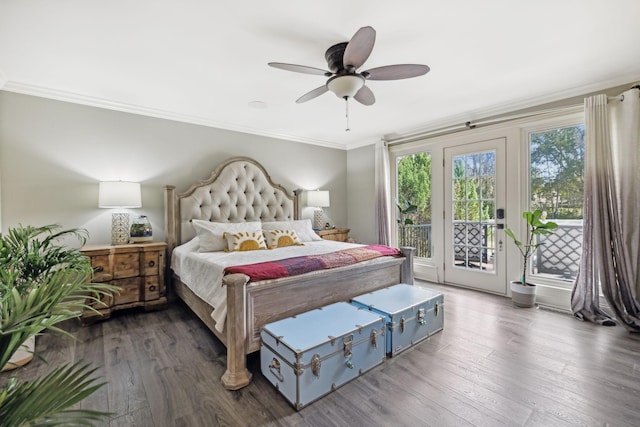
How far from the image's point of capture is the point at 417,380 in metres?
1.90

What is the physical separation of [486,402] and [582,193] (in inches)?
106

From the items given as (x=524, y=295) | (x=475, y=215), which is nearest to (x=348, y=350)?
(x=524, y=295)

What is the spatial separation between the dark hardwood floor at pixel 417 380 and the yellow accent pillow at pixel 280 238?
4.04 feet

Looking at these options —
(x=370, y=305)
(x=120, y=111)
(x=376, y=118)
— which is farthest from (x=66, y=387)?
(x=376, y=118)

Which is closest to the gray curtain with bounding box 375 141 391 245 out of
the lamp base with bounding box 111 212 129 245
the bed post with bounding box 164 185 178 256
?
the bed post with bounding box 164 185 178 256

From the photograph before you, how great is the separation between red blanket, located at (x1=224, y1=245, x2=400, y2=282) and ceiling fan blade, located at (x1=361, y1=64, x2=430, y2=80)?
4.95 feet

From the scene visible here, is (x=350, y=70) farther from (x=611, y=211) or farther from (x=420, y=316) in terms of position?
(x=611, y=211)

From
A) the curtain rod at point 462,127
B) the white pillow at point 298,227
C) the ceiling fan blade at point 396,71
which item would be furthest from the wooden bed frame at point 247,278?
the curtain rod at point 462,127

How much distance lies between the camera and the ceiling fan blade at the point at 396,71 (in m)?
2.00

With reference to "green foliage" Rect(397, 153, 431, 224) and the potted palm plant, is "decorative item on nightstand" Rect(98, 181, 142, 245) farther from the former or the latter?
"green foliage" Rect(397, 153, 431, 224)

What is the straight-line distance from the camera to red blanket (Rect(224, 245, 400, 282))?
2.04 m

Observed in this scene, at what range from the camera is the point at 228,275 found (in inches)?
77.6

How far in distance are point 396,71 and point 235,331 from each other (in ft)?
6.98

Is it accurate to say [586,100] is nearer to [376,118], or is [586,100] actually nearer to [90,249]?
[376,118]
